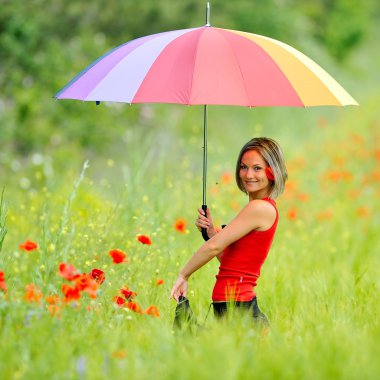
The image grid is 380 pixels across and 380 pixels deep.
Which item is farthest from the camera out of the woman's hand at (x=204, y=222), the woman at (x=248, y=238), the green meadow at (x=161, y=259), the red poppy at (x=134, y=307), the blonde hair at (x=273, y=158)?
the woman's hand at (x=204, y=222)

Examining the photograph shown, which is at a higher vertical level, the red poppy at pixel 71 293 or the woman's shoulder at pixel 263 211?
the woman's shoulder at pixel 263 211

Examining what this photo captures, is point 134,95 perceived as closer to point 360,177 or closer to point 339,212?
point 339,212

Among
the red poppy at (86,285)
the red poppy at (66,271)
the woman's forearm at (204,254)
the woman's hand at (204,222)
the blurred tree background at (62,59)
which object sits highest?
the blurred tree background at (62,59)

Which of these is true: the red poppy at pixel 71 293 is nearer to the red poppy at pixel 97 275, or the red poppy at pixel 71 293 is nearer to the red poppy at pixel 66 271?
the red poppy at pixel 66 271

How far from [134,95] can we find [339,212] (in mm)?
4754

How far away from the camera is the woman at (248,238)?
3.61 meters

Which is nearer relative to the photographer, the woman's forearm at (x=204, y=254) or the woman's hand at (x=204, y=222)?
the woman's forearm at (x=204, y=254)

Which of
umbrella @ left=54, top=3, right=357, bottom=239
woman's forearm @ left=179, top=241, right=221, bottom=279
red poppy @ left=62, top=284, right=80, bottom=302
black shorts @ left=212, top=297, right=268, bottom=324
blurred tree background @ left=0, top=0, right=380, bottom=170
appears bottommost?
black shorts @ left=212, top=297, right=268, bottom=324

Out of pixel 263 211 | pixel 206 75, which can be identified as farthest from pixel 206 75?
pixel 263 211

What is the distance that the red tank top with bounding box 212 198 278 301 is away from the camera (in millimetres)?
3646

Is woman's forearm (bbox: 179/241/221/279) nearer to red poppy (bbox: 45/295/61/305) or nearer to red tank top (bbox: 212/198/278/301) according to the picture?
red tank top (bbox: 212/198/278/301)

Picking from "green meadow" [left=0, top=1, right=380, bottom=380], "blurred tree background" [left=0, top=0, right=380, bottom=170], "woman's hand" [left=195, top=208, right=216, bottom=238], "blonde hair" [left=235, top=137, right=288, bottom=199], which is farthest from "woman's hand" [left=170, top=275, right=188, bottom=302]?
"blurred tree background" [left=0, top=0, right=380, bottom=170]

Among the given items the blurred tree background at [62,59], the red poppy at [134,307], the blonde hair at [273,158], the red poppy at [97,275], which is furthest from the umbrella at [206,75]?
the blurred tree background at [62,59]

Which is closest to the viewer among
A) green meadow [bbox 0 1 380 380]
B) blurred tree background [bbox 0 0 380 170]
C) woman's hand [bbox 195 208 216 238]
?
green meadow [bbox 0 1 380 380]
